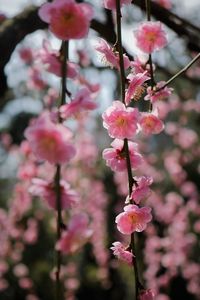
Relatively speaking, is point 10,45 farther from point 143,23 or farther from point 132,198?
point 132,198

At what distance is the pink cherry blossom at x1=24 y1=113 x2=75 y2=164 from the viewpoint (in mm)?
838

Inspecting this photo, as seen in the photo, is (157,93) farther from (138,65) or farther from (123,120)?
(123,120)

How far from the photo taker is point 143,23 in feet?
4.22

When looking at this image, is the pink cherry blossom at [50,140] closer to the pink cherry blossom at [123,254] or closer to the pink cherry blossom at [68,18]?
the pink cherry blossom at [68,18]

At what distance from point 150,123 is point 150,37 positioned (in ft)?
0.76

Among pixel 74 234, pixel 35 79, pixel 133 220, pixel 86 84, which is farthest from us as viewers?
pixel 35 79

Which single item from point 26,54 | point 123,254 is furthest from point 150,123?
point 26,54

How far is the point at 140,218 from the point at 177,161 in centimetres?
550

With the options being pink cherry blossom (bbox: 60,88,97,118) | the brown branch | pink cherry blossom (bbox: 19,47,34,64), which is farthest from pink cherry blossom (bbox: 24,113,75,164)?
pink cherry blossom (bbox: 19,47,34,64)

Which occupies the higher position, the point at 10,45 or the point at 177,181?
the point at 177,181

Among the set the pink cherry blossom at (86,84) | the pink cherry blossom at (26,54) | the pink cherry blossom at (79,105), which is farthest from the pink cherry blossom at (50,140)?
the pink cherry blossom at (26,54)

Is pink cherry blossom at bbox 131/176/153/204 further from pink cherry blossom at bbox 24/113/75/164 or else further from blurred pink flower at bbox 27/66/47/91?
blurred pink flower at bbox 27/66/47/91

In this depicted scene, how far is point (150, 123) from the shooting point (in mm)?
1283

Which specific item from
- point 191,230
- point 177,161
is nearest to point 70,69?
point 177,161
